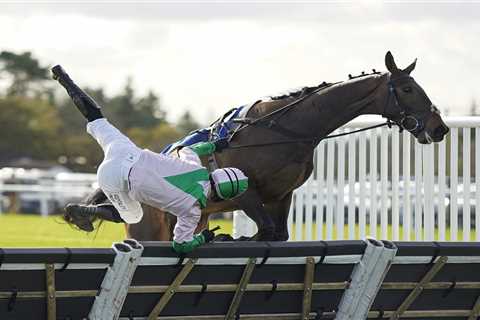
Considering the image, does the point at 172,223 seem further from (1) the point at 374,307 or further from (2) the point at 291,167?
(1) the point at 374,307

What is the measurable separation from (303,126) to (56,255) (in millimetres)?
3022

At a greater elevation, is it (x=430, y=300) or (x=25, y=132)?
(x=25, y=132)

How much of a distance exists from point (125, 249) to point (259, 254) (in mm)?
738

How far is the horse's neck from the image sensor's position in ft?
28.0

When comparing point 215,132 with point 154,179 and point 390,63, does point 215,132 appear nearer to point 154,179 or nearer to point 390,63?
point 390,63

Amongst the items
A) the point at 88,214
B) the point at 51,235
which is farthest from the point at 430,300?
the point at 51,235

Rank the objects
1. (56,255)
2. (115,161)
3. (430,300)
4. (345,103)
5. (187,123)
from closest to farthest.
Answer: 1. (56,255)
2. (115,161)
3. (430,300)
4. (345,103)
5. (187,123)

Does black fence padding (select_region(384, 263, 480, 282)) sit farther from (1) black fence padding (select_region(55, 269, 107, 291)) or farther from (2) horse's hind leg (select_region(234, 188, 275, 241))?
(1) black fence padding (select_region(55, 269, 107, 291))

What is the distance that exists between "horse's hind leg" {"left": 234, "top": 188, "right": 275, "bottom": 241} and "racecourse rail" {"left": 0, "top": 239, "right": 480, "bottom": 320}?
4.70 feet

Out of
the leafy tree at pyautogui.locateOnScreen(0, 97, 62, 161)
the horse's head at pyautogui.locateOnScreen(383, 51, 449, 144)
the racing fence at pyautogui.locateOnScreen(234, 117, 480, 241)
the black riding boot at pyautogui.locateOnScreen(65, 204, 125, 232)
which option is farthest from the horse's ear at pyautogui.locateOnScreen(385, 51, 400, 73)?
the leafy tree at pyautogui.locateOnScreen(0, 97, 62, 161)

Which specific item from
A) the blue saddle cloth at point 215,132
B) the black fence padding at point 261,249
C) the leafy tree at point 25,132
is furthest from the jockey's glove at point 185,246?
the leafy tree at point 25,132

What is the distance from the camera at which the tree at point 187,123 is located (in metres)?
72.2

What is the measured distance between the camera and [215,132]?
8.62m

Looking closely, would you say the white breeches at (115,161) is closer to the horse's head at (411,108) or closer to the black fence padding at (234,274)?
the black fence padding at (234,274)
